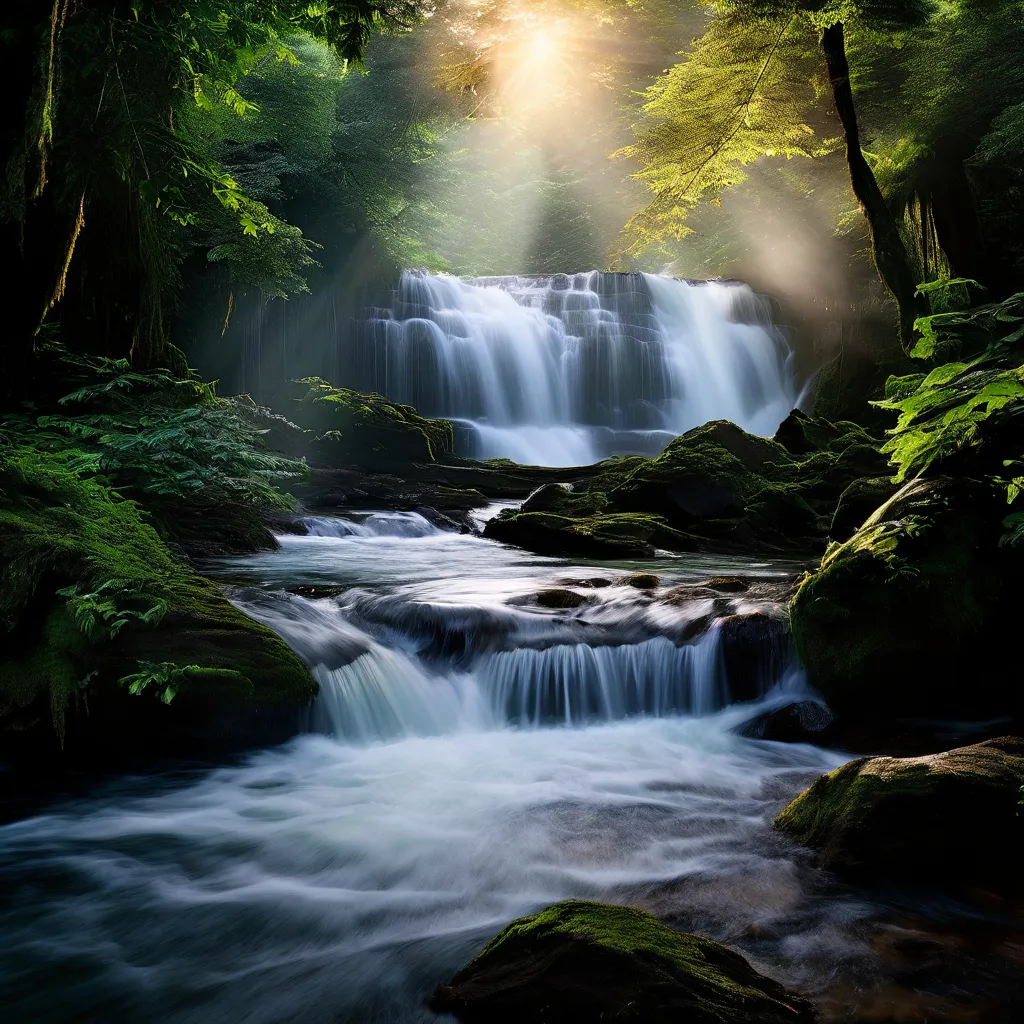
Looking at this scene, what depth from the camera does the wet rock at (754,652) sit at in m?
6.09

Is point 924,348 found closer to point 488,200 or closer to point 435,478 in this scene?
point 435,478

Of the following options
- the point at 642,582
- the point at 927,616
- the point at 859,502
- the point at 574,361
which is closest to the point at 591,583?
the point at 642,582

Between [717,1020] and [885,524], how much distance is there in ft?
13.9

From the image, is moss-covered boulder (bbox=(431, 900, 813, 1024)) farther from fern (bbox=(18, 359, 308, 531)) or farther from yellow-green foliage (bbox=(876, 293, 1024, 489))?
fern (bbox=(18, 359, 308, 531))

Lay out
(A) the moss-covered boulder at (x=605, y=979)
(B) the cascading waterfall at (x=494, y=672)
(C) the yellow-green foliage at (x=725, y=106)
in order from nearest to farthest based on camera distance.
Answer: (A) the moss-covered boulder at (x=605, y=979), (B) the cascading waterfall at (x=494, y=672), (C) the yellow-green foliage at (x=725, y=106)

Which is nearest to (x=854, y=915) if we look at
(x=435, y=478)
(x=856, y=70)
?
(x=856, y=70)

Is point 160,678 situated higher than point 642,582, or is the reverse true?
point 642,582

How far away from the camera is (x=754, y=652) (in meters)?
6.20

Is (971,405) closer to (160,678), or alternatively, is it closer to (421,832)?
(421,832)

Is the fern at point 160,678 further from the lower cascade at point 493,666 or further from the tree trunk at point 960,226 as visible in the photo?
the tree trunk at point 960,226

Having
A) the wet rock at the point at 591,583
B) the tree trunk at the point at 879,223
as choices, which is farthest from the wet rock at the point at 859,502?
the tree trunk at the point at 879,223

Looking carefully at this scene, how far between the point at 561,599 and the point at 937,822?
4622 millimetres

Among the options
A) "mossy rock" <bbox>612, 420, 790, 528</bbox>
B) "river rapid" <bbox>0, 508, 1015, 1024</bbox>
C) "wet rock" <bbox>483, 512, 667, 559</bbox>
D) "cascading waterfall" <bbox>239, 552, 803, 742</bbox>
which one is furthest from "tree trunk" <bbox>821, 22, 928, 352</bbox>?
"cascading waterfall" <bbox>239, 552, 803, 742</bbox>

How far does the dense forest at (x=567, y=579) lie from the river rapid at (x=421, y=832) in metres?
0.03
